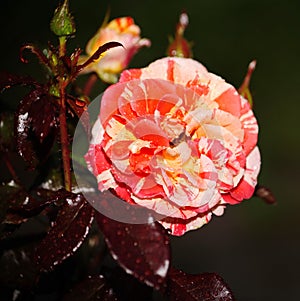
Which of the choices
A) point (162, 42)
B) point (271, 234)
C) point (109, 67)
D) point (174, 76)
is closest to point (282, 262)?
point (271, 234)

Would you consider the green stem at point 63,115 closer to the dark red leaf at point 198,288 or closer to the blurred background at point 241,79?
the dark red leaf at point 198,288

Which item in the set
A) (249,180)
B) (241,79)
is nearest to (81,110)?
(249,180)

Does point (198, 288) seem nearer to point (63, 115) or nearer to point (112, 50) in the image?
point (63, 115)

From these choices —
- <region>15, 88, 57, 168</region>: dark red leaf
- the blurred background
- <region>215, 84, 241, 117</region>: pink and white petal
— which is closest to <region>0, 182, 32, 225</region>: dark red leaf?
<region>15, 88, 57, 168</region>: dark red leaf

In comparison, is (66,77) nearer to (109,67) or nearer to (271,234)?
(109,67)

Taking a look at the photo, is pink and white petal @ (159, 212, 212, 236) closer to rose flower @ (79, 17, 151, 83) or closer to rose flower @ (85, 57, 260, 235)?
rose flower @ (85, 57, 260, 235)
